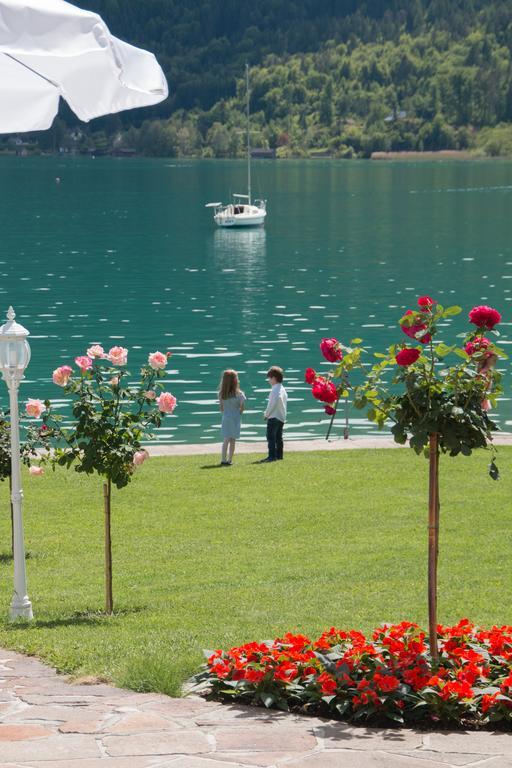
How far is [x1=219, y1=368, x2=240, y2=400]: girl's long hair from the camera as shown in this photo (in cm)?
2138

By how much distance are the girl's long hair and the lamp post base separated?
11175 millimetres

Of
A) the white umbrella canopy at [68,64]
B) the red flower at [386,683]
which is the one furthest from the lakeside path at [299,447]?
the white umbrella canopy at [68,64]

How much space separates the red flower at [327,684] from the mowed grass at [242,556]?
2.89 ft

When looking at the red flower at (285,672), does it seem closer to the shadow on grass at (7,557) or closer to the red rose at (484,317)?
the red rose at (484,317)

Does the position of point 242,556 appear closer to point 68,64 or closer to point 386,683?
point 386,683

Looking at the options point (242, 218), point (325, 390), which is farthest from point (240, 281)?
point (325, 390)

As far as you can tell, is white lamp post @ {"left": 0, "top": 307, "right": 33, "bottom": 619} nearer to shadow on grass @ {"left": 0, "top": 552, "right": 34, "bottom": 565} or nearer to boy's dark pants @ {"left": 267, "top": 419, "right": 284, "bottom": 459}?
shadow on grass @ {"left": 0, "top": 552, "right": 34, "bottom": 565}

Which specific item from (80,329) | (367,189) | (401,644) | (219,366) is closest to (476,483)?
(401,644)

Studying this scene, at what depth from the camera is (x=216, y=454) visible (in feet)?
73.5

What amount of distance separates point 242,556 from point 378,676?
674cm

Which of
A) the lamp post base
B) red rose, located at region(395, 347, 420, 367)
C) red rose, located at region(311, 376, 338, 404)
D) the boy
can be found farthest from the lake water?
red rose, located at region(395, 347, 420, 367)

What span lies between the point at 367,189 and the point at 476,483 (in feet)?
458

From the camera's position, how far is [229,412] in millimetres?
21172

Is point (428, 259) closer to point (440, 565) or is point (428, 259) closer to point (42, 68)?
point (440, 565)
